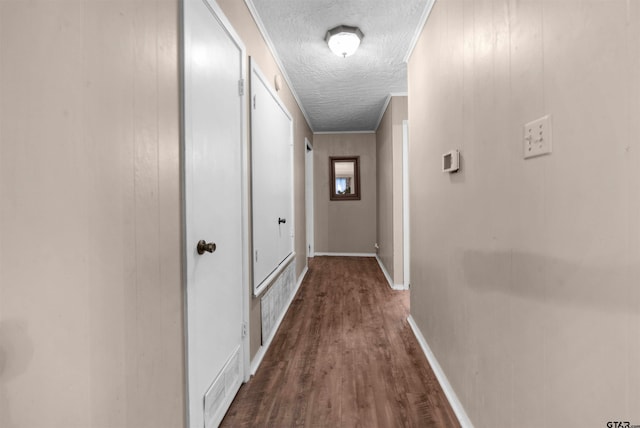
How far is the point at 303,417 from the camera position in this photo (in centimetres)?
158

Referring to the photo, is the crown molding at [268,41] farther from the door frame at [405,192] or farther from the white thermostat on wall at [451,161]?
the white thermostat on wall at [451,161]

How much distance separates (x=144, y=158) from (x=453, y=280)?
160cm

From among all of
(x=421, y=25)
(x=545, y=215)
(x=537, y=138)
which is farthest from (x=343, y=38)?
(x=545, y=215)

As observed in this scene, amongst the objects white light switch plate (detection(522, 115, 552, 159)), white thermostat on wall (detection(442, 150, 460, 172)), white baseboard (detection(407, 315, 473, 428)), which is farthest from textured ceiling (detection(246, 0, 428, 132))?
white baseboard (detection(407, 315, 473, 428))

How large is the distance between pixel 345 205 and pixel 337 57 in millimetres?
3430

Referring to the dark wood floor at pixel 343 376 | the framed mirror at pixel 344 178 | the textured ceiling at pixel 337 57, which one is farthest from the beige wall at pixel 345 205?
the dark wood floor at pixel 343 376

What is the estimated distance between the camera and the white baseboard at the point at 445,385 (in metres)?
1.50

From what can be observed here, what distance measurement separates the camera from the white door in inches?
49.8

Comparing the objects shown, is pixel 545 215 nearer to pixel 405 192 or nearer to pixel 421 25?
pixel 421 25

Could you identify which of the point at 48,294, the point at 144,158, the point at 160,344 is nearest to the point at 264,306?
the point at 160,344

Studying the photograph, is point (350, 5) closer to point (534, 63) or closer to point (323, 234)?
point (534, 63)

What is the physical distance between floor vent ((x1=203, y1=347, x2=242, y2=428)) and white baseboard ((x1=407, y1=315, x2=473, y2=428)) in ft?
3.91

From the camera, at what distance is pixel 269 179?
2557 mm

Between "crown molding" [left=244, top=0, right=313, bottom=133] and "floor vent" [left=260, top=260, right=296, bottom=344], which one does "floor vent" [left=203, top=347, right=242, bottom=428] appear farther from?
"crown molding" [left=244, top=0, right=313, bottom=133]
